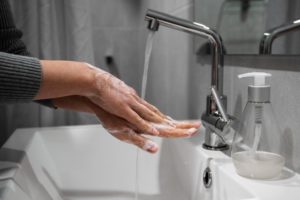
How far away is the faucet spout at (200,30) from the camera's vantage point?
672 millimetres

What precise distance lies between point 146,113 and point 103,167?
33cm

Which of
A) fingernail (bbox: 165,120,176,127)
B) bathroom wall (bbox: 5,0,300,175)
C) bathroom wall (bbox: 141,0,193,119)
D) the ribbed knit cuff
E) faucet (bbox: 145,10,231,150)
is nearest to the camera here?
the ribbed knit cuff

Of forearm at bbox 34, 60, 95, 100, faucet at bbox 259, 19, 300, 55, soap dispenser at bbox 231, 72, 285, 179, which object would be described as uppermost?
faucet at bbox 259, 19, 300, 55

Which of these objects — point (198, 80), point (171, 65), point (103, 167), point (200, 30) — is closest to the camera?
point (200, 30)

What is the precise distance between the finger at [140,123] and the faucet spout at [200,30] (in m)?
0.23

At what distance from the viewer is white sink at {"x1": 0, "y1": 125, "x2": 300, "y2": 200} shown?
579mm

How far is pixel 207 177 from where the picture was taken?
2.02ft

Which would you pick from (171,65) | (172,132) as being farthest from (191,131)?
(171,65)

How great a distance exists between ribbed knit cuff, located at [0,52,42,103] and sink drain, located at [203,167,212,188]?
1.10ft

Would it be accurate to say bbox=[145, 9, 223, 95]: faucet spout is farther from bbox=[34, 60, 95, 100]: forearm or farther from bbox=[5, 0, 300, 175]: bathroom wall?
bbox=[34, 60, 95, 100]: forearm

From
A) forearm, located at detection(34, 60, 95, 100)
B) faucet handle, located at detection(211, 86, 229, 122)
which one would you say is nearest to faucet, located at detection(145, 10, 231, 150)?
faucet handle, located at detection(211, 86, 229, 122)

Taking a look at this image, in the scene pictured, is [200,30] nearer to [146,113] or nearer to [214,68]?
[214,68]

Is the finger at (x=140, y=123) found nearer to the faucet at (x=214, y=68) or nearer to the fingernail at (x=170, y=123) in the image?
the fingernail at (x=170, y=123)

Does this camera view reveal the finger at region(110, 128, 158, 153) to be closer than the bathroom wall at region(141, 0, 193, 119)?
Yes
